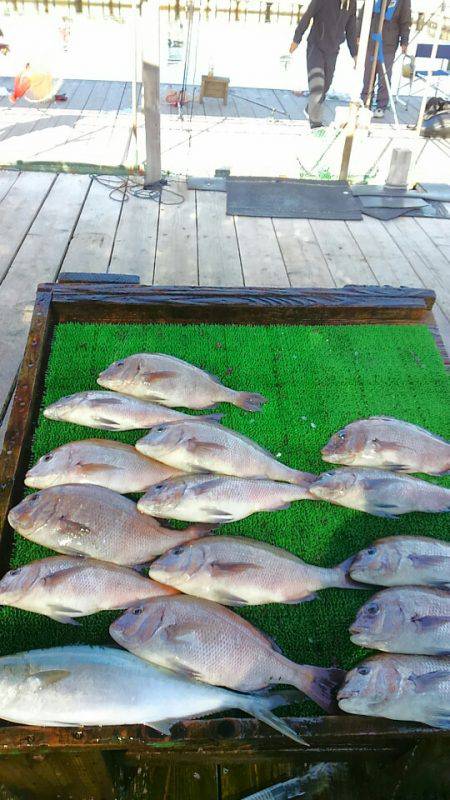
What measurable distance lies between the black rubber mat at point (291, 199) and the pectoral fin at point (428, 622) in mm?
4362

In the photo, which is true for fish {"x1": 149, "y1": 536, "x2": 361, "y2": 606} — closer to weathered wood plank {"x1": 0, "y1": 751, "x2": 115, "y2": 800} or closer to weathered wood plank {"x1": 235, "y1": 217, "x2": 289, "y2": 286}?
weathered wood plank {"x1": 0, "y1": 751, "x2": 115, "y2": 800}

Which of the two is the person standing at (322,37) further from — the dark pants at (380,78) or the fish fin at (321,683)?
the fish fin at (321,683)

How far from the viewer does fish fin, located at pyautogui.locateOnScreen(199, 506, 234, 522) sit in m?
1.96

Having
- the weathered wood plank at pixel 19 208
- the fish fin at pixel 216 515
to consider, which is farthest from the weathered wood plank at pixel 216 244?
the fish fin at pixel 216 515

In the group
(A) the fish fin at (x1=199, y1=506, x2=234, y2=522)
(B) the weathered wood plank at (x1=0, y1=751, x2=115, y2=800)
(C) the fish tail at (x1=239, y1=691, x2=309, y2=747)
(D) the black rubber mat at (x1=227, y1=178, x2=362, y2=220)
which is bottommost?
(B) the weathered wood plank at (x1=0, y1=751, x2=115, y2=800)

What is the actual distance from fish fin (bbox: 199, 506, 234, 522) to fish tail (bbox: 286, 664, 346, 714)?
54 centimetres

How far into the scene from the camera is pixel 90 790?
5.94 feet

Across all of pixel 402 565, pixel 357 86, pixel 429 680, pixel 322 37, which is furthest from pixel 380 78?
pixel 429 680

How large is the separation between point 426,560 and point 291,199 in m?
4.65

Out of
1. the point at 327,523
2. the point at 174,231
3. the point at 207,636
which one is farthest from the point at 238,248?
the point at 207,636

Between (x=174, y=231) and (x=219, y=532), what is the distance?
3518mm

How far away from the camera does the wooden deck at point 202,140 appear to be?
269 inches

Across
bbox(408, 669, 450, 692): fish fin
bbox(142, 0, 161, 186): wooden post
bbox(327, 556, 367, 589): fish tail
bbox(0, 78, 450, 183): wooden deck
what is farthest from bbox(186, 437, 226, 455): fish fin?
bbox(0, 78, 450, 183): wooden deck

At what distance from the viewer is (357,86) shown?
19.5 feet
